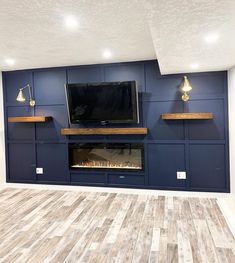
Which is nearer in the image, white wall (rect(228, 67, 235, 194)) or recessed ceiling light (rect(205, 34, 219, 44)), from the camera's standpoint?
recessed ceiling light (rect(205, 34, 219, 44))

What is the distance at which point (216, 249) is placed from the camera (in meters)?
2.41

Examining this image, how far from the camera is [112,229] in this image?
9.46 feet

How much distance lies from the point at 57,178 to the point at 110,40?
9.13 feet

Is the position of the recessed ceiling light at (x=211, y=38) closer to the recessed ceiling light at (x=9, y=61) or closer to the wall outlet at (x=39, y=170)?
the recessed ceiling light at (x=9, y=61)

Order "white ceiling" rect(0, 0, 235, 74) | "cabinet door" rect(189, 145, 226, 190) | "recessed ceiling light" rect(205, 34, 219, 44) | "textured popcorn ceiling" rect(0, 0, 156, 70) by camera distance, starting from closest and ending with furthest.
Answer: "white ceiling" rect(0, 0, 235, 74) → "textured popcorn ceiling" rect(0, 0, 156, 70) → "recessed ceiling light" rect(205, 34, 219, 44) → "cabinet door" rect(189, 145, 226, 190)

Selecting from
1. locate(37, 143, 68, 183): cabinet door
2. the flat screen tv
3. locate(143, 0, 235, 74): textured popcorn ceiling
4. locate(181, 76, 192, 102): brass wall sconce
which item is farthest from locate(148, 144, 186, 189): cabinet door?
locate(37, 143, 68, 183): cabinet door

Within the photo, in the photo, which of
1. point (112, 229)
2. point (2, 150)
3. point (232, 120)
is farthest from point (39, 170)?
point (232, 120)

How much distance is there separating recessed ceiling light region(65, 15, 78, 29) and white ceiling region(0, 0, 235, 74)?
0.04 m

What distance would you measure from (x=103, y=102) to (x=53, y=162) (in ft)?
5.09

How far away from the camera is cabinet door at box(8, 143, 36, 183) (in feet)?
15.0

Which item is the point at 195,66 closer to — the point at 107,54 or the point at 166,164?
the point at 107,54

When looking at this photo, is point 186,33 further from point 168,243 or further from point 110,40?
point 168,243

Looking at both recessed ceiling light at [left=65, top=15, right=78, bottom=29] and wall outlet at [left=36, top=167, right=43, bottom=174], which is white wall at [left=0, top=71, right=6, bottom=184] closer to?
wall outlet at [left=36, top=167, right=43, bottom=174]

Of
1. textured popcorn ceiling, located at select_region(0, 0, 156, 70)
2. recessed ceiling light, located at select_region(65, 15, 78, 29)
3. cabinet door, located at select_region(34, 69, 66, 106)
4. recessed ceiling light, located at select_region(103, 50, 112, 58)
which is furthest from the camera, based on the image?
cabinet door, located at select_region(34, 69, 66, 106)
